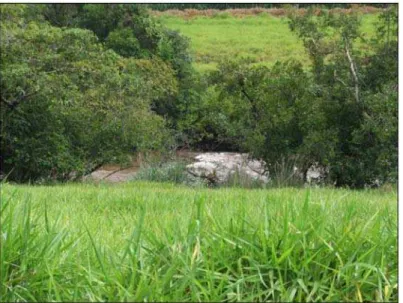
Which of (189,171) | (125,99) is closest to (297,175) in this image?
(189,171)

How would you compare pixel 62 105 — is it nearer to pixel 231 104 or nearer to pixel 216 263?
pixel 231 104

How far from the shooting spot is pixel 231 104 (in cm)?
1962

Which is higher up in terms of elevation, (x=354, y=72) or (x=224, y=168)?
(x=354, y=72)

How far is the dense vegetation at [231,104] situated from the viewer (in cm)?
1594

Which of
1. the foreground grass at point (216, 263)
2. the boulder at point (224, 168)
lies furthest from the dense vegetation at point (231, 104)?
the foreground grass at point (216, 263)

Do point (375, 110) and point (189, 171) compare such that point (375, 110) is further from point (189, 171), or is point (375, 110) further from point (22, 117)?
point (22, 117)

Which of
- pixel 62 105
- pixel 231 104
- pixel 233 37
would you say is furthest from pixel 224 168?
pixel 233 37

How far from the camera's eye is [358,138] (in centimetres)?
1532

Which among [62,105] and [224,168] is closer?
[62,105]

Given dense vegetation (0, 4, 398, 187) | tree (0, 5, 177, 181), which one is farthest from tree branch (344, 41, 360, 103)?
tree (0, 5, 177, 181)

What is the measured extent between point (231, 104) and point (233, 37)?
1172cm

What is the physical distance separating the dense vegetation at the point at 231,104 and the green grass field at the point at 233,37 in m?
7.09

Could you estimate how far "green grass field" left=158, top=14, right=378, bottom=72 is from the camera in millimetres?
28391

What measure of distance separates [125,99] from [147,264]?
17201mm
